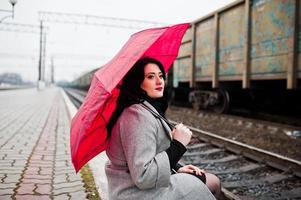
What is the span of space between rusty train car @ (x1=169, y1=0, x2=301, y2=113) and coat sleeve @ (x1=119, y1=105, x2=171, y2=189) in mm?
6182

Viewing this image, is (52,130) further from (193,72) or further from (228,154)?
(193,72)

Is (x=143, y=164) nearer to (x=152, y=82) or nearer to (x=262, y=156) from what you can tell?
(x=152, y=82)

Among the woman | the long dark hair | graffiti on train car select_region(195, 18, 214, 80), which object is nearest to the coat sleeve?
the woman

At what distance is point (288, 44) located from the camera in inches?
287

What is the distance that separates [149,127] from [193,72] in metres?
10.7

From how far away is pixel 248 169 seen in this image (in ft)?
15.7

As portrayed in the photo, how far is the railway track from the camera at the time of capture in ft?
12.8

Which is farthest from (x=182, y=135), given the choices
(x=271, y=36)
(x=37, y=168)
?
(x=271, y=36)

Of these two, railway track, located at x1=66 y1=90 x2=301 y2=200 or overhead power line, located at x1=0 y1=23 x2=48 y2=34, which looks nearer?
railway track, located at x1=66 y1=90 x2=301 y2=200

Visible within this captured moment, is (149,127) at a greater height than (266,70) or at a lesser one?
lesser

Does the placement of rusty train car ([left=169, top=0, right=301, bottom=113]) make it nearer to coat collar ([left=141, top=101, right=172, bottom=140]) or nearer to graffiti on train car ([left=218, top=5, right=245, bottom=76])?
graffiti on train car ([left=218, top=5, right=245, bottom=76])

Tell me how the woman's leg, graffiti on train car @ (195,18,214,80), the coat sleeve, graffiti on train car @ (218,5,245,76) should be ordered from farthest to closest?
graffiti on train car @ (195,18,214,80), graffiti on train car @ (218,5,245,76), the woman's leg, the coat sleeve

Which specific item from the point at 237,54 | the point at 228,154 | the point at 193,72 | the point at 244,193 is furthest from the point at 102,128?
the point at 193,72

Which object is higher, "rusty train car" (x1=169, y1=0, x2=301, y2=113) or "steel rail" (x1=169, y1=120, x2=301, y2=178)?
"rusty train car" (x1=169, y1=0, x2=301, y2=113)
